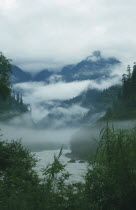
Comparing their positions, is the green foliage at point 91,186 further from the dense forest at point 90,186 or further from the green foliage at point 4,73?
the green foliage at point 4,73

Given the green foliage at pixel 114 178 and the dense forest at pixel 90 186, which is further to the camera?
the green foliage at pixel 114 178

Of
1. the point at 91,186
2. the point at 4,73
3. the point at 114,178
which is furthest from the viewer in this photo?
the point at 4,73

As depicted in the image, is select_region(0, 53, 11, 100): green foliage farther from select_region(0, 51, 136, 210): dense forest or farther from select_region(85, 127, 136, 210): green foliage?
select_region(85, 127, 136, 210): green foliage

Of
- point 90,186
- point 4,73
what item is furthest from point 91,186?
point 4,73

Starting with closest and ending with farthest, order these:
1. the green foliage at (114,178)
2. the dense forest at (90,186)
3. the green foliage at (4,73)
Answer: the dense forest at (90,186)
the green foliage at (114,178)
the green foliage at (4,73)

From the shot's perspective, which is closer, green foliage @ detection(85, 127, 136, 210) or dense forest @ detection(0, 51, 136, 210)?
dense forest @ detection(0, 51, 136, 210)

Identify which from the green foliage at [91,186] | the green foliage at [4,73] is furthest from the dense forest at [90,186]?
the green foliage at [4,73]

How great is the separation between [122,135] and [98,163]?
6.78ft

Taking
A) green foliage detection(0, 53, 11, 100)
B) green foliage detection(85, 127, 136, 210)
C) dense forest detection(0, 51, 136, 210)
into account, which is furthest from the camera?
green foliage detection(0, 53, 11, 100)

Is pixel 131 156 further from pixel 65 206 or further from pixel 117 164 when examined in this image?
pixel 65 206

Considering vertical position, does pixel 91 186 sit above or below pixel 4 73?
below

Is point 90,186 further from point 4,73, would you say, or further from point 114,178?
point 4,73

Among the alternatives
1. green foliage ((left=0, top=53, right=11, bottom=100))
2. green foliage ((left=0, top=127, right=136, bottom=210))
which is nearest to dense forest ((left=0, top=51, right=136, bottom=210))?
green foliage ((left=0, top=127, right=136, bottom=210))

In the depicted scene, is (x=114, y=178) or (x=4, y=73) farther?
(x=4, y=73)
